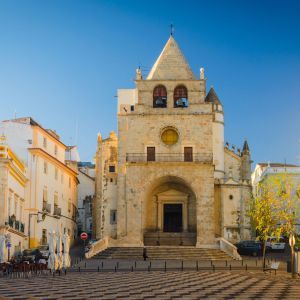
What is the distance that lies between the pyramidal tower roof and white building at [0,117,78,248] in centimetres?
1130

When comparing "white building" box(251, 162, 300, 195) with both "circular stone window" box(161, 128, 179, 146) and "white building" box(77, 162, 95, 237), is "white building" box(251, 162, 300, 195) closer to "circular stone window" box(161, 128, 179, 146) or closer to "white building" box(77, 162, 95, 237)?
Answer: "circular stone window" box(161, 128, 179, 146)

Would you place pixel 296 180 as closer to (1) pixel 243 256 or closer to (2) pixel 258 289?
(1) pixel 243 256

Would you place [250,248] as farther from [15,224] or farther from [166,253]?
[15,224]

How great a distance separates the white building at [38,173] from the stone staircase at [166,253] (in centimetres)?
655

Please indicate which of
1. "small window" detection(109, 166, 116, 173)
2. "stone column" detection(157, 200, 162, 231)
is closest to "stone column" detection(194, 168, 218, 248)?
"stone column" detection(157, 200, 162, 231)

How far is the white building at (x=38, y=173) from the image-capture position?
156 ft

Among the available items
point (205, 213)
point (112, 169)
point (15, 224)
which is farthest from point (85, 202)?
point (15, 224)

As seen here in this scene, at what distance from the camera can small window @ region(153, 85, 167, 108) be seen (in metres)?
52.9

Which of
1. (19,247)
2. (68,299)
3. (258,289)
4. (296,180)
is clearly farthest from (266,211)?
(296,180)

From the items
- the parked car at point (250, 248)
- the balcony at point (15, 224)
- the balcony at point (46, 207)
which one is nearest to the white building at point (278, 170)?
the parked car at point (250, 248)

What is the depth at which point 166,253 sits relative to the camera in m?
43.9

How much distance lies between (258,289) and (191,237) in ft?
92.0

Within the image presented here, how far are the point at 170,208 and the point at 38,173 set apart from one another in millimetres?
12161

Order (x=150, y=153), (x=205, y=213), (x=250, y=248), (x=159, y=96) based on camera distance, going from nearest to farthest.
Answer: (x=250, y=248) → (x=205, y=213) → (x=150, y=153) → (x=159, y=96)
